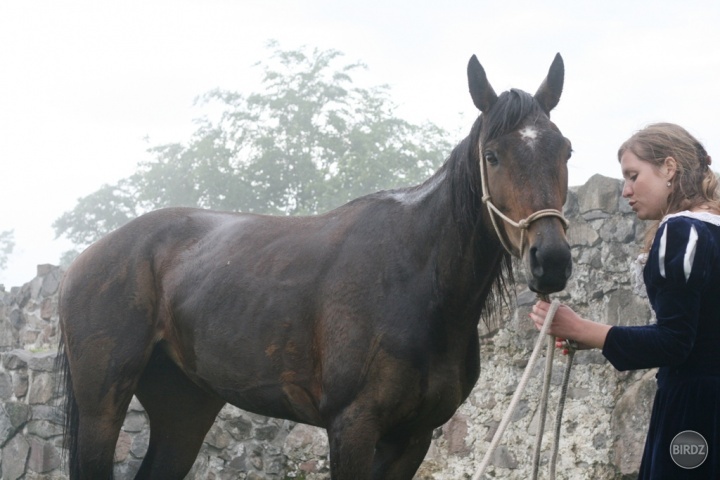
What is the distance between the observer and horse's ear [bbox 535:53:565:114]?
3.12 metres

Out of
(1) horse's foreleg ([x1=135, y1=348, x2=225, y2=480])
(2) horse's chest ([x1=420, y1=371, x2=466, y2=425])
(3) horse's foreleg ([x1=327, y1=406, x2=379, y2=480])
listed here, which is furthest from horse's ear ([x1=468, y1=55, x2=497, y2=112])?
(1) horse's foreleg ([x1=135, y1=348, x2=225, y2=480])

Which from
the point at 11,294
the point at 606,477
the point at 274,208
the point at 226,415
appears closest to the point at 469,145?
the point at 606,477

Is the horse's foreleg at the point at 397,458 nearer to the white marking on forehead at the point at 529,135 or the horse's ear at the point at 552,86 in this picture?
the white marking on forehead at the point at 529,135

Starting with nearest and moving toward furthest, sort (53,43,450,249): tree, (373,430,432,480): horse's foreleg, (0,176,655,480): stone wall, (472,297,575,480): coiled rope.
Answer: (472,297,575,480): coiled rope → (373,430,432,480): horse's foreleg → (0,176,655,480): stone wall → (53,43,450,249): tree

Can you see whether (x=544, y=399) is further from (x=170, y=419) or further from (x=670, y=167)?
(x=170, y=419)

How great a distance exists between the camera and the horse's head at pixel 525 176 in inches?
99.3

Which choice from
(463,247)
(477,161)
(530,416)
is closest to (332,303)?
(463,247)

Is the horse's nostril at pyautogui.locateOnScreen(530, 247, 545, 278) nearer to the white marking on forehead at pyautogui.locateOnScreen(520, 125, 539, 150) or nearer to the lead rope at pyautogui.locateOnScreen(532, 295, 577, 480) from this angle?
the lead rope at pyautogui.locateOnScreen(532, 295, 577, 480)

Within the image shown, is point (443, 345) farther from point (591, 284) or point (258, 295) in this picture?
point (591, 284)

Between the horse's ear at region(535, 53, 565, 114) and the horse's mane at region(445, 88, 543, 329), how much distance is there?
19cm

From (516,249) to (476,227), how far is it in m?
0.36

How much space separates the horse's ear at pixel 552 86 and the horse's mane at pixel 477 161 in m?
0.19

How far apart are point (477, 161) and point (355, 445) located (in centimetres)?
118

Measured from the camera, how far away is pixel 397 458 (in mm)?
3346
